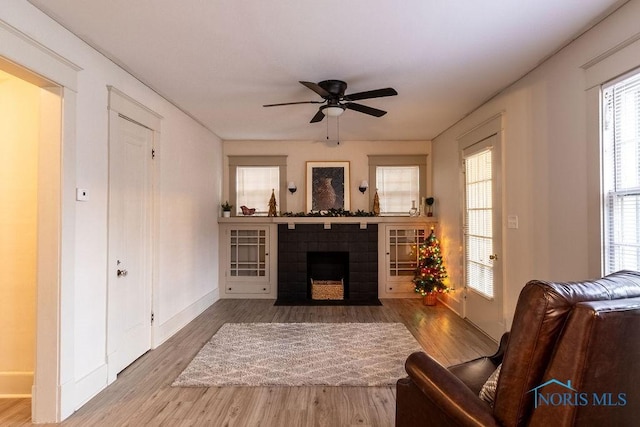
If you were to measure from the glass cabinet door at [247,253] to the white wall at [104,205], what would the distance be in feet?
2.43

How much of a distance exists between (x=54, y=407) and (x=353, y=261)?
421 cm

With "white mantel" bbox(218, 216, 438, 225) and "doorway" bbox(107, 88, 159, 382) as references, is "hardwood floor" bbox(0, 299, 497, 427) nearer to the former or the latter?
"doorway" bbox(107, 88, 159, 382)

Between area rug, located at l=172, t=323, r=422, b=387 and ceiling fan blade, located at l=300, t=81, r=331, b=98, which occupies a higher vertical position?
ceiling fan blade, located at l=300, t=81, r=331, b=98

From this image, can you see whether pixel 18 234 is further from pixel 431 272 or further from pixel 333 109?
pixel 431 272

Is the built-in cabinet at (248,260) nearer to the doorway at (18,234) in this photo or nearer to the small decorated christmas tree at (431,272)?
the small decorated christmas tree at (431,272)

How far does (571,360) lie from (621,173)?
1.73 metres

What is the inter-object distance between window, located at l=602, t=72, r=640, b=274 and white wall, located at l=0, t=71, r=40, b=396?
4235 millimetres

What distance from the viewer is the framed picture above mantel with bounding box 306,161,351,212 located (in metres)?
5.89

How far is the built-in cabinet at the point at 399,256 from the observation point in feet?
18.9

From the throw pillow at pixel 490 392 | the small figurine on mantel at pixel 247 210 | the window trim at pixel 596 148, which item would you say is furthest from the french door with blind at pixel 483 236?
the small figurine on mantel at pixel 247 210

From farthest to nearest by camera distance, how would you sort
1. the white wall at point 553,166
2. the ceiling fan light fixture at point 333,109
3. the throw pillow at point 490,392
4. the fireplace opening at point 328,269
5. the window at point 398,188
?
1. the window at point 398,188
2. the fireplace opening at point 328,269
3. the ceiling fan light fixture at point 333,109
4. the white wall at point 553,166
5. the throw pillow at point 490,392

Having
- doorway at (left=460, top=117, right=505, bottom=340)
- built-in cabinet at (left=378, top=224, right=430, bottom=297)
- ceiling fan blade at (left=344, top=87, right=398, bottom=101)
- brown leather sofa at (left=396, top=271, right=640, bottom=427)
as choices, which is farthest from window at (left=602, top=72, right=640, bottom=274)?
built-in cabinet at (left=378, top=224, right=430, bottom=297)

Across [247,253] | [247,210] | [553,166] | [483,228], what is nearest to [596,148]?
[553,166]

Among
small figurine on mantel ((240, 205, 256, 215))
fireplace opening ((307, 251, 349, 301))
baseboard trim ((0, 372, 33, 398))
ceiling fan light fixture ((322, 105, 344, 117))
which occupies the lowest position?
baseboard trim ((0, 372, 33, 398))
